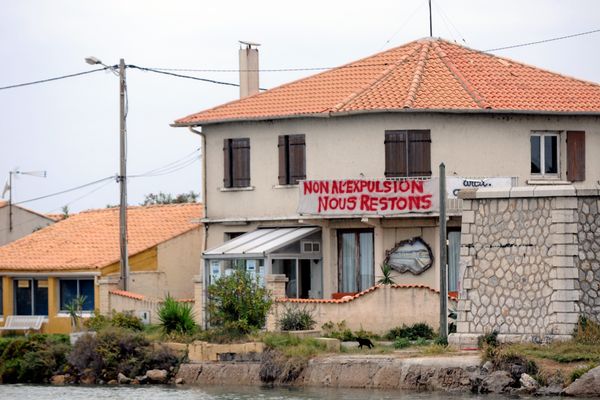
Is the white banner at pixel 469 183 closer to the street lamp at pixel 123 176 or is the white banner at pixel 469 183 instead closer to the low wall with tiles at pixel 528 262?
the low wall with tiles at pixel 528 262

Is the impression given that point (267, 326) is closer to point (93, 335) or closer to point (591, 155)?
point (93, 335)

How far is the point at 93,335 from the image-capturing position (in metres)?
38.8

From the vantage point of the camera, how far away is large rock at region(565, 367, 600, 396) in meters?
30.3

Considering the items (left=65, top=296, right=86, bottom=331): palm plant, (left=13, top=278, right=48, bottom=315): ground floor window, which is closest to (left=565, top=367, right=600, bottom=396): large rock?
(left=65, top=296, right=86, bottom=331): palm plant

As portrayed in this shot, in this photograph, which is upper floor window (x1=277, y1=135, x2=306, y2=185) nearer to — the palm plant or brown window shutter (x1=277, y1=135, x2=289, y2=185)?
brown window shutter (x1=277, y1=135, x2=289, y2=185)

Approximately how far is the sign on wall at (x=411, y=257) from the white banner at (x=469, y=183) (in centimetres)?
193

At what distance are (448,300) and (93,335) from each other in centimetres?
896

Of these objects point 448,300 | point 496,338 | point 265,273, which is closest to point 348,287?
point 265,273

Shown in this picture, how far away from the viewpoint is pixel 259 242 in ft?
144

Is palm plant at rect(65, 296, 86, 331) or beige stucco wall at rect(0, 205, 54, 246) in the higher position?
beige stucco wall at rect(0, 205, 54, 246)

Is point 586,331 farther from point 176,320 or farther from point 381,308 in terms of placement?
point 176,320

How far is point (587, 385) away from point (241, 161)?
18064 millimetres

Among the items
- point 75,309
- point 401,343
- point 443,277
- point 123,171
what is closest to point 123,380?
point 401,343

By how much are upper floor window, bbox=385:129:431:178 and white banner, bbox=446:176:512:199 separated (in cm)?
134
